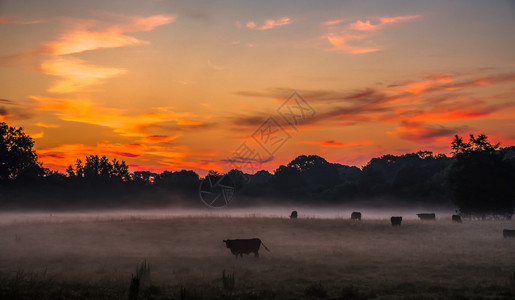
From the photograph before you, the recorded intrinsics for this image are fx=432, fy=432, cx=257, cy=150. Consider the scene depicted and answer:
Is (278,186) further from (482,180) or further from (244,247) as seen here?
(244,247)

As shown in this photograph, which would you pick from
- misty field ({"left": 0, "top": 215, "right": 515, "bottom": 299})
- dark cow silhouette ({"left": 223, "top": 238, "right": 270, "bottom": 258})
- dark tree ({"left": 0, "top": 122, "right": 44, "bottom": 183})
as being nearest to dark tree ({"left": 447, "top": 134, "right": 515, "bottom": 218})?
misty field ({"left": 0, "top": 215, "right": 515, "bottom": 299})

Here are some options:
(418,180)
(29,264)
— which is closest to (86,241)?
(29,264)

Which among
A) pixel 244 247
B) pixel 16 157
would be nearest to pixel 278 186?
pixel 16 157

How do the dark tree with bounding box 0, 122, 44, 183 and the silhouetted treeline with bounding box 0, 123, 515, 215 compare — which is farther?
the dark tree with bounding box 0, 122, 44, 183

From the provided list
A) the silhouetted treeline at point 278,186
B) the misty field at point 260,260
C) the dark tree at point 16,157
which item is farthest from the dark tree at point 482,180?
the dark tree at point 16,157

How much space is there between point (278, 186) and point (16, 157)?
63332 millimetres

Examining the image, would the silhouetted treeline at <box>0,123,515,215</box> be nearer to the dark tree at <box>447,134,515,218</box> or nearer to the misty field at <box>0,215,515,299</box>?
the dark tree at <box>447,134,515,218</box>

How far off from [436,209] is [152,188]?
206ft

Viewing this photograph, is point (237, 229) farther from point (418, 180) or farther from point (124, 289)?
point (418, 180)

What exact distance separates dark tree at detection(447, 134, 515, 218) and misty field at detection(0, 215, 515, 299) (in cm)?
948

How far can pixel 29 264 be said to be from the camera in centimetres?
2412

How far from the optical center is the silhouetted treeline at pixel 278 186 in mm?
55188

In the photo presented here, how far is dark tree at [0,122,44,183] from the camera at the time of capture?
80.8 m

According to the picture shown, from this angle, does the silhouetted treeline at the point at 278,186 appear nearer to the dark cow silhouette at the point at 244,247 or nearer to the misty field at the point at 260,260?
the misty field at the point at 260,260
